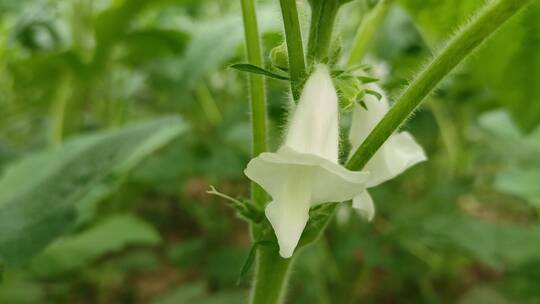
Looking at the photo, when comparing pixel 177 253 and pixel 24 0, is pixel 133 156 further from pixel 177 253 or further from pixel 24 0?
pixel 24 0

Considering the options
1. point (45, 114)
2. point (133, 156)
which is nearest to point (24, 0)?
point (45, 114)

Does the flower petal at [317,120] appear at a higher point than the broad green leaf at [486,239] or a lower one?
higher

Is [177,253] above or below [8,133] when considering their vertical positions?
below

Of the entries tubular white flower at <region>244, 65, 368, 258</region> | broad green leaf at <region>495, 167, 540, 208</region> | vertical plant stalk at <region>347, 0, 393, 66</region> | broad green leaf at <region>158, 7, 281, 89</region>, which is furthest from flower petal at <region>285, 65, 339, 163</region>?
broad green leaf at <region>495, 167, 540, 208</region>

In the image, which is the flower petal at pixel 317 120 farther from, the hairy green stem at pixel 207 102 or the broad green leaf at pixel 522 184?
the hairy green stem at pixel 207 102

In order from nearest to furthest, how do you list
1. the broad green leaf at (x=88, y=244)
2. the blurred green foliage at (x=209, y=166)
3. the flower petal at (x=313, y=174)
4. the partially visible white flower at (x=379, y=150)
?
the flower petal at (x=313, y=174), the partially visible white flower at (x=379, y=150), the blurred green foliage at (x=209, y=166), the broad green leaf at (x=88, y=244)

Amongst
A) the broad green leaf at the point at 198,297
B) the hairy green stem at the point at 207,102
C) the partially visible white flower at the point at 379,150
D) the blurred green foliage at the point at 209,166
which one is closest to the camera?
the partially visible white flower at the point at 379,150

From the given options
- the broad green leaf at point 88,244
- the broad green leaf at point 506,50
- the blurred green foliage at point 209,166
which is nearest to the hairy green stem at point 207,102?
the blurred green foliage at point 209,166

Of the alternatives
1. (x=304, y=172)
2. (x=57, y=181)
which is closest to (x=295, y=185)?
(x=304, y=172)
